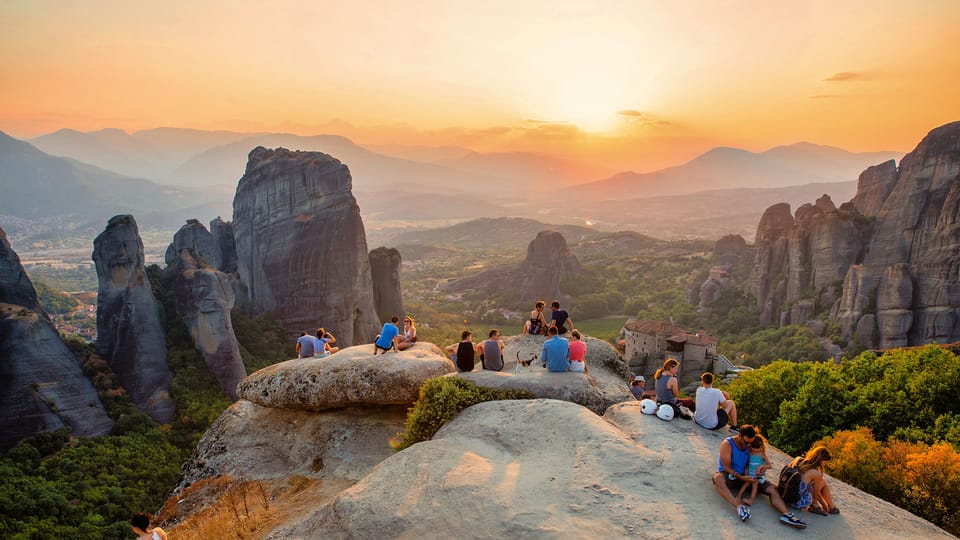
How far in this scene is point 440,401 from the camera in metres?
13.3

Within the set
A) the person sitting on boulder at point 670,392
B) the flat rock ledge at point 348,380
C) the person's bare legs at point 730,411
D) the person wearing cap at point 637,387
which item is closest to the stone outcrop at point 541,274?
the person wearing cap at point 637,387

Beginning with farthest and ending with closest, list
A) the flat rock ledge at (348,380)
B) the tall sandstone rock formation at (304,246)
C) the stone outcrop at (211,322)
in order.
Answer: the tall sandstone rock formation at (304,246), the stone outcrop at (211,322), the flat rock ledge at (348,380)

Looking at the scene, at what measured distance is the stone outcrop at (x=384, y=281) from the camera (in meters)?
57.2

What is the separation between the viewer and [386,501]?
9.17 metres

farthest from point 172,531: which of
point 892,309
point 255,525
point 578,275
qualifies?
point 578,275

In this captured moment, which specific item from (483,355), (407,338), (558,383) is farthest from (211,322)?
(558,383)

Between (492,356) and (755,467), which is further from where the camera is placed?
(492,356)

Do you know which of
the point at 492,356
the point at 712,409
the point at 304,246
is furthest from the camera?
the point at 304,246

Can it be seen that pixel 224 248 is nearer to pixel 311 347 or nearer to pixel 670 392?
pixel 311 347

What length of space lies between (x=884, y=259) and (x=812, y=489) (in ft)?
181

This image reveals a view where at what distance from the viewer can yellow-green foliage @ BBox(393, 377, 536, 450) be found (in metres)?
13.2

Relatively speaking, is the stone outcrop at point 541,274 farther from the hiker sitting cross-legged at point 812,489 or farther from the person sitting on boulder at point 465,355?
the hiker sitting cross-legged at point 812,489

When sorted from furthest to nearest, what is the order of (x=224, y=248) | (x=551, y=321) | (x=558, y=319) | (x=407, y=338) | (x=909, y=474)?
(x=224, y=248) → (x=551, y=321) → (x=407, y=338) → (x=558, y=319) → (x=909, y=474)

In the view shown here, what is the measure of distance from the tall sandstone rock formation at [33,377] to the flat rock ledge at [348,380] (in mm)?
18878
